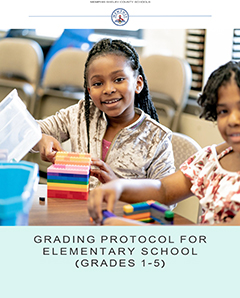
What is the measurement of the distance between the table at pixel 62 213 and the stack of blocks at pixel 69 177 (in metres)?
0.02

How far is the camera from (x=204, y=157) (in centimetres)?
109

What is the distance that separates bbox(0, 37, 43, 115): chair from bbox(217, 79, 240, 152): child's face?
2.15 meters

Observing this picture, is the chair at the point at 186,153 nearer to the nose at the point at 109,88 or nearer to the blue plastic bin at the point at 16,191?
the nose at the point at 109,88

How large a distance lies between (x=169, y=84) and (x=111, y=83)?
3.96 ft

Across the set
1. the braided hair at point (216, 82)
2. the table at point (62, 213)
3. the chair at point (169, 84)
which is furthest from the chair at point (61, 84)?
the braided hair at point (216, 82)

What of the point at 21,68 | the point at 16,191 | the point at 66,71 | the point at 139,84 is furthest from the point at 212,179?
the point at 21,68

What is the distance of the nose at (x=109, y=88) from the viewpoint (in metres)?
1.38

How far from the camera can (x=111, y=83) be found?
1.39 metres

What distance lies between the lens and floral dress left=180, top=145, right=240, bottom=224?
3.12ft

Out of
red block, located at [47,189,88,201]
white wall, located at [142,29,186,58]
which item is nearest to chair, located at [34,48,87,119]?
white wall, located at [142,29,186,58]

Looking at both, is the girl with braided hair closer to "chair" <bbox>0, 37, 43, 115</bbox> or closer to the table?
the table
